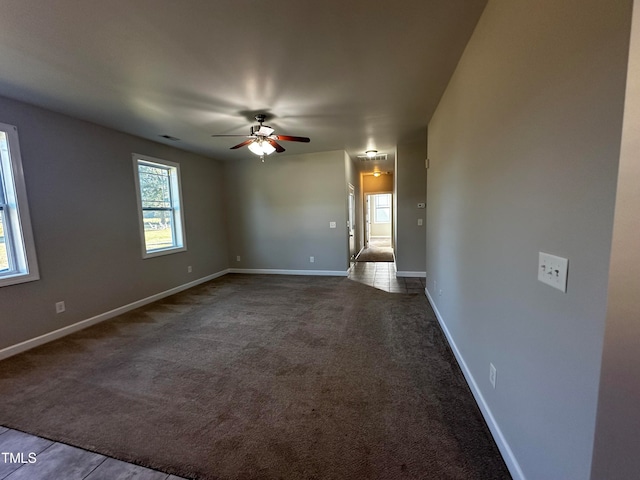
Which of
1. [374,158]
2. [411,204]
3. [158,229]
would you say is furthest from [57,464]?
[374,158]

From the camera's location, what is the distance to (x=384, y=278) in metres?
5.38

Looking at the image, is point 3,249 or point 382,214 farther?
point 382,214

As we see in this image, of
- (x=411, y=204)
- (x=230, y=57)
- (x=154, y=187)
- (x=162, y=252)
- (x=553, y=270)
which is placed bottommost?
(x=162, y=252)

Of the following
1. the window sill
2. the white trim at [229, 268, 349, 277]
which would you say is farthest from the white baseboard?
the window sill

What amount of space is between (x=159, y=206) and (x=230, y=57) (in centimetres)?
338

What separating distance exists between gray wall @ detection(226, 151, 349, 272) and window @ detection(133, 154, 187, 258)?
1445 millimetres

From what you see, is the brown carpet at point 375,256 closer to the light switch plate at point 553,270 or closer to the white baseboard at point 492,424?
the white baseboard at point 492,424

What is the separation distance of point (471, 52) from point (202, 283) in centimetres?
547

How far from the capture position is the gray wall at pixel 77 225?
9.48 feet

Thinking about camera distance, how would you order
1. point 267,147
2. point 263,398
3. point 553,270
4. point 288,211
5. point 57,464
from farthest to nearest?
point 288,211, point 267,147, point 263,398, point 57,464, point 553,270

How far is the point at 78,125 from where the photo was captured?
3.36m

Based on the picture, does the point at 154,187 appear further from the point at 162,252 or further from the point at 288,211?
the point at 288,211

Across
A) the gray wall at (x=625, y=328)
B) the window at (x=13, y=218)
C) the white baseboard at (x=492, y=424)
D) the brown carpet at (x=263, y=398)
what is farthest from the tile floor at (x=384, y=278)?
the window at (x=13, y=218)

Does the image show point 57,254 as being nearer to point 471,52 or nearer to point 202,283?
point 202,283
